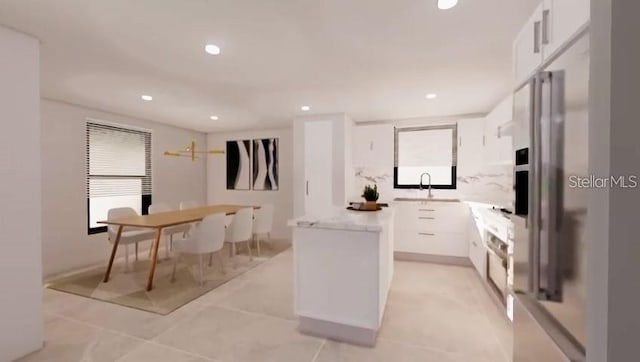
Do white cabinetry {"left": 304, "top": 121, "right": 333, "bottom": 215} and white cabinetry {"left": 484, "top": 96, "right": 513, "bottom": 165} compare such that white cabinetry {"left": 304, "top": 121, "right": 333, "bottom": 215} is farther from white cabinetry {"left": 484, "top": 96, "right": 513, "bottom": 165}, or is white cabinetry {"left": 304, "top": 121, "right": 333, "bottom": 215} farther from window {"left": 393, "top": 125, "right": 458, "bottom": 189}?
white cabinetry {"left": 484, "top": 96, "right": 513, "bottom": 165}

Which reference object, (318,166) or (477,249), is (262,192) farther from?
(477,249)

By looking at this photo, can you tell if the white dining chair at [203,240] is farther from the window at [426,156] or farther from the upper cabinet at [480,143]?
the upper cabinet at [480,143]

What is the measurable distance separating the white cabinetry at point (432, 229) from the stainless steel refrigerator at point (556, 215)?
2.89 metres

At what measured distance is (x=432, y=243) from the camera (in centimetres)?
412

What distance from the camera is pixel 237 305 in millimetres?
2768

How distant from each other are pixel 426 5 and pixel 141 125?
4.88 metres

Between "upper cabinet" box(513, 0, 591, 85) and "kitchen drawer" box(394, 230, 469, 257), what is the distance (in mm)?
2991

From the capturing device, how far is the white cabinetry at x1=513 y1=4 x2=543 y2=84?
122 cm

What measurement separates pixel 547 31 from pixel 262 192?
528cm

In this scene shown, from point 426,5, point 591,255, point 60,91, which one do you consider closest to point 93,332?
point 60,91

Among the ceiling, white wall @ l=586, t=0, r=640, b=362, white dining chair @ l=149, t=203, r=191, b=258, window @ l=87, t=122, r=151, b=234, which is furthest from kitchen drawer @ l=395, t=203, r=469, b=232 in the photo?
window @ l=87, t=122, r=151, b=234

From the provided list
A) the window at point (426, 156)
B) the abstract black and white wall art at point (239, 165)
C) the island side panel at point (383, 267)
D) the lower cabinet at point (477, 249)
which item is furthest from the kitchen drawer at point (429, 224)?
the abstract black and white wall art at point (239, 165)

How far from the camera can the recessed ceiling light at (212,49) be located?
2115 millimetres

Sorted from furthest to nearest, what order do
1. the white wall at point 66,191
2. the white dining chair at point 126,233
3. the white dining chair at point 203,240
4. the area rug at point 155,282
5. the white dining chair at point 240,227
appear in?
1. the white dining chair at point 240,227
2. the white dining chair at point 126,233
3. the white wall at point 66,191
4. the white dining chair at point 203,240
5. the area rug at point 155,282
